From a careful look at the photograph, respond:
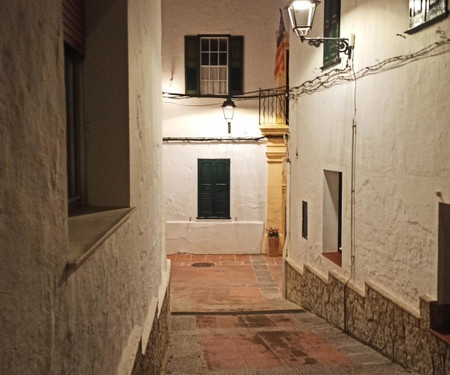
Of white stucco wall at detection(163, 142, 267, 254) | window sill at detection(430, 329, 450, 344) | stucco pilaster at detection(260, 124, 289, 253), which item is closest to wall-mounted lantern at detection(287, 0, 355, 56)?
window sill at detection(430, 329, 450, 344)

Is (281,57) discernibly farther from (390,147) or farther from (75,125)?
(75,125)

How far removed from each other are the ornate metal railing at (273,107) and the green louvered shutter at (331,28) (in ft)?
24.2

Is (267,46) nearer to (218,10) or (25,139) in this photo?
(218,10)

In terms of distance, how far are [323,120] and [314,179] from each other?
1253 mm

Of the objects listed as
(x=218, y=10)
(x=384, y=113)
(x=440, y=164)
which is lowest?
(x=440, y=164)

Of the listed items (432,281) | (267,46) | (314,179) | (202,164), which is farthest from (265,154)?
(432,281)

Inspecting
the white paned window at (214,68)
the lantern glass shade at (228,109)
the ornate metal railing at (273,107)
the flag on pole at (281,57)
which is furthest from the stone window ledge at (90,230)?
the white paned window at (214,68)

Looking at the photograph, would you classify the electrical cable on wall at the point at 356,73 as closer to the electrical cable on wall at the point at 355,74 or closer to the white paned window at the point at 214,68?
the electrical cable on wall at the point at 355,74

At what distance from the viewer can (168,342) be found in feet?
26.1

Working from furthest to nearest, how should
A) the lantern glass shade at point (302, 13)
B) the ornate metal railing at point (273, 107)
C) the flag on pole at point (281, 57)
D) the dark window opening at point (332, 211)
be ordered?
the ornate metal railing at point (273, 107) < the flag on pole at point (281, 57) < the dark window opening at point (332, 211) < the lantern glass shade at point (302, 13)

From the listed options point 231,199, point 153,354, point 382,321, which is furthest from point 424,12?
point 231,199

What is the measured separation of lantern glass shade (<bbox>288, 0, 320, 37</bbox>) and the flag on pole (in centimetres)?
769

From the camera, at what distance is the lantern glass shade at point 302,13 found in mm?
7551

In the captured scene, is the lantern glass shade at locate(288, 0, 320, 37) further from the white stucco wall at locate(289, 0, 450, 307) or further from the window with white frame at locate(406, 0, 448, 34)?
the window with white frame at locate(406, 0, 448, 34)
